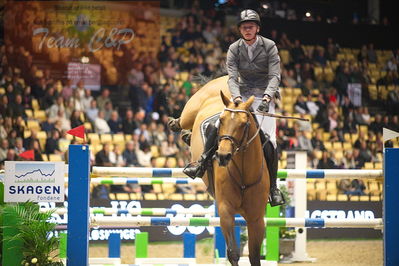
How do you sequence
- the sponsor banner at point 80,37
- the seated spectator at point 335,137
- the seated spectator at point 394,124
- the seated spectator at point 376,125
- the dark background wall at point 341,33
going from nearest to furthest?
the sponsor banner at point 80,37, the seated spectator at point 335,137, the seated spectator at point 376,125, the seated spectator at point 394,124, the dark background wall at point 341,33

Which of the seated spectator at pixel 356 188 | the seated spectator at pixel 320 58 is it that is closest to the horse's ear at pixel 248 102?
the seated spectator at pixel 356 188

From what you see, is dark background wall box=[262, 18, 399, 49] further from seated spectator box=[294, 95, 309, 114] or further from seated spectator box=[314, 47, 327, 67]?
seated spectator box=[294, 95, 309, 114]

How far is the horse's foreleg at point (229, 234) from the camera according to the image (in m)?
5.76

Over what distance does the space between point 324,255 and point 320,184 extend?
4.24 metres

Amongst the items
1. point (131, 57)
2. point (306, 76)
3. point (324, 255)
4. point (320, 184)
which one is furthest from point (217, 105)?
point (306, 76)

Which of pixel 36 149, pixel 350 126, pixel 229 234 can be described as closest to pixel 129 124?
pixel 36 149

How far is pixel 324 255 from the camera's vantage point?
34.7 ft

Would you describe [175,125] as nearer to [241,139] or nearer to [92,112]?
[241,139]

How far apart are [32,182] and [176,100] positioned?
9.15 metres

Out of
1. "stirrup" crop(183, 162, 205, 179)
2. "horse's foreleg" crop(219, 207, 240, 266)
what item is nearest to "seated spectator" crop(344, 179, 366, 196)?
"stirrup" crop(183, 162, 205, 179)

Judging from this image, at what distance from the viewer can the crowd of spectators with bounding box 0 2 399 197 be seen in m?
13.7

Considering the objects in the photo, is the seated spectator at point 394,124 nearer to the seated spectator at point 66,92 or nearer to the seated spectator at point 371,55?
the seated spectator at point 371,55

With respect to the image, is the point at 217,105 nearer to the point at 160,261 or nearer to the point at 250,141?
the point at 250,141

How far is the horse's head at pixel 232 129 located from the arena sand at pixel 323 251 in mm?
4019
